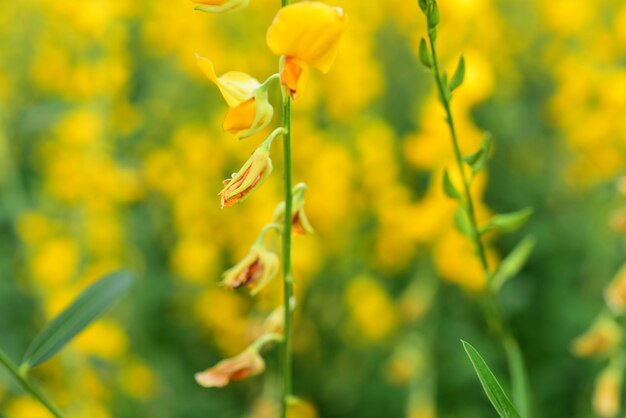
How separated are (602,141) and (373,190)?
2.68 feet

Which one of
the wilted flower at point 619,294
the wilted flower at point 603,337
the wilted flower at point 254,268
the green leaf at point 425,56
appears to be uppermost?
the green leaf at point 425,56

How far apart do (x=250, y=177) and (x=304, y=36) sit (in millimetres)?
179

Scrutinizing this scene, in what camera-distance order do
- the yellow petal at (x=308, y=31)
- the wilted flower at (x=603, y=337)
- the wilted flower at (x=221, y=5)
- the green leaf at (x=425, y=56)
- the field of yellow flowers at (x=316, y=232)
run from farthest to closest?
the field of yellow flowers at (x=316, y=232) < the wilted flower at (x=603, y=337) < the green leaf at (x=425, y=56) < the wilted flower at (x=221, y=5) < the yellow petal at (x=308, y=31)

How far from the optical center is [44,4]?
3.33 m

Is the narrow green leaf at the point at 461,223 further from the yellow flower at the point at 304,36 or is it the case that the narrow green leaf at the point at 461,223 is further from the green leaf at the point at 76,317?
the green leaf at the point at 76,317

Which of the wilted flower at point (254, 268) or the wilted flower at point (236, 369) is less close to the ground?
the wilted flower at point (254, 268)

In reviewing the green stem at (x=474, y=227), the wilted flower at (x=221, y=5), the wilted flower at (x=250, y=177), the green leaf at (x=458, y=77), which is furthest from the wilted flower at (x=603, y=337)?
the wilted flower at (x=221, y=5)

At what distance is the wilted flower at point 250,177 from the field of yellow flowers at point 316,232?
1.26 meters

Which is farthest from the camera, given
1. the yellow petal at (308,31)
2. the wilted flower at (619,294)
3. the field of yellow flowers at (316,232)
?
the field of yellow flowers at (316,232)

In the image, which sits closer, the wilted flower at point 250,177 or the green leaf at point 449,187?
the wilted flower at point 250,177

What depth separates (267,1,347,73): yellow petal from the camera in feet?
2.32

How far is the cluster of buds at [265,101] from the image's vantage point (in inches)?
28.6

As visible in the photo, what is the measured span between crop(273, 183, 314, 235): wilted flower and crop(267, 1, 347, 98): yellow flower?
0.64 ft

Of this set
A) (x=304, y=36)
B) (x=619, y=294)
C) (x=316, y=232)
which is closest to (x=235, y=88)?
(x=304, y=36)
